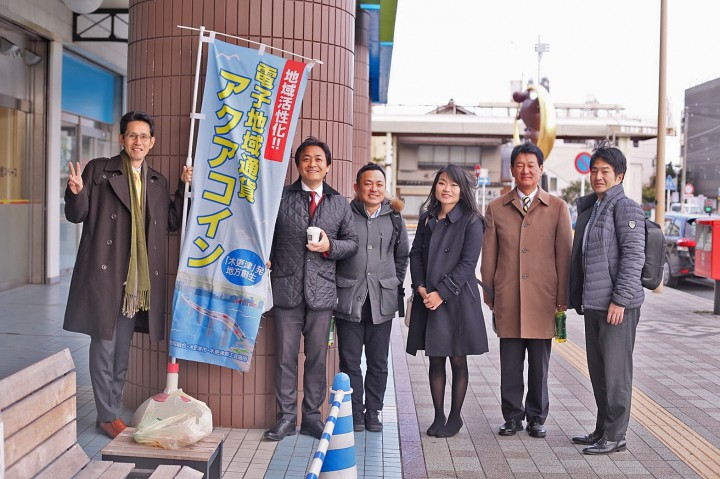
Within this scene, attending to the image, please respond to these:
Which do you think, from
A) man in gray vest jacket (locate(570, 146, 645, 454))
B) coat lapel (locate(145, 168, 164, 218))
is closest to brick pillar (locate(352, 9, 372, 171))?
man in gray vest jacket (locate(570, 146, 645, 454))

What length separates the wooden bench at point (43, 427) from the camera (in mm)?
2756

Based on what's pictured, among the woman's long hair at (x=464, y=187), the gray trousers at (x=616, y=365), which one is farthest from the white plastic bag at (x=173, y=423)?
the gray trousers at (x=616, y=365)

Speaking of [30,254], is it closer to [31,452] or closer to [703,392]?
[703,392]

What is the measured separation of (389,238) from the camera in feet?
19.2

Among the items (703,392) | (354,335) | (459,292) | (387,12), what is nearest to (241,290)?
(354,335)

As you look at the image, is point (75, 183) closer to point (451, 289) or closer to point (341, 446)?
point (341, 446)

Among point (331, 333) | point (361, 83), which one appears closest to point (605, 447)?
point (331, 333)

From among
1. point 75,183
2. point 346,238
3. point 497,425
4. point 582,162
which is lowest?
point 497,425

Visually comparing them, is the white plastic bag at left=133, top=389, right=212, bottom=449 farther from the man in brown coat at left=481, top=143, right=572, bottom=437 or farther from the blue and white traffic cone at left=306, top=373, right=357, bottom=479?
the man in brown coat at left=481, top=143, right=572, bottom=437

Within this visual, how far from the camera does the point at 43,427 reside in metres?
3.03

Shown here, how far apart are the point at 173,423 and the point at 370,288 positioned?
196 cm

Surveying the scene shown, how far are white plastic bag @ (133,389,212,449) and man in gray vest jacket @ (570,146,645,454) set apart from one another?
2.60 m

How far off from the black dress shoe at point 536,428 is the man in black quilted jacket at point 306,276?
150 centimetres

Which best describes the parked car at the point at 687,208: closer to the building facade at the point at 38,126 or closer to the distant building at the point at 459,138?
the distant building at the point at 459,138
